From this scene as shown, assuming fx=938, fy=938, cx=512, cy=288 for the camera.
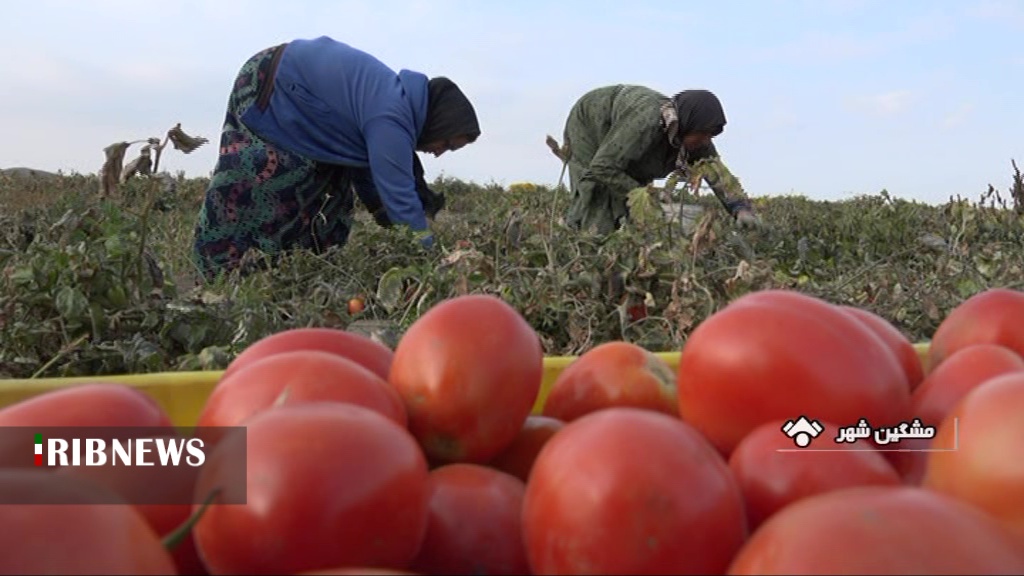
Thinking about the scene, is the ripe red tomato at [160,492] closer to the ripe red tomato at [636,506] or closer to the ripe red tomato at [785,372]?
the ripe red tomato at [636,506]

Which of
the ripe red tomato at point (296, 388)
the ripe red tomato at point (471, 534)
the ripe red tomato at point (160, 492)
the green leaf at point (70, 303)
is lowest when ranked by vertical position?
the green leaf at point (70, 303)

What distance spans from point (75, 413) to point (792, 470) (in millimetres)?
547

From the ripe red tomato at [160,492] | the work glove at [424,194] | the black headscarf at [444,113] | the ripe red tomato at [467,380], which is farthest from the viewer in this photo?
the work glove at [424,194]

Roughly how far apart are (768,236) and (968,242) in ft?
2.87

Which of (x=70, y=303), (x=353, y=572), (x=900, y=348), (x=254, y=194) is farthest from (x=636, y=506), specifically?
(x=254, y=194)

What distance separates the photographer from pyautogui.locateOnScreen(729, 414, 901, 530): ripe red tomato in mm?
631

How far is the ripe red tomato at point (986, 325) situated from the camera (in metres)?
1.00

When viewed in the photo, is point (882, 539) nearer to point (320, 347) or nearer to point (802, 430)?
point (802, 430)

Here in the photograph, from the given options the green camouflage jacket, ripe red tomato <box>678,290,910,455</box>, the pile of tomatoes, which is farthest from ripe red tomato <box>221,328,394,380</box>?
the green camouflage jacket

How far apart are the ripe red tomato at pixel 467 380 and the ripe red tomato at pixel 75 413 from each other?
215 mm

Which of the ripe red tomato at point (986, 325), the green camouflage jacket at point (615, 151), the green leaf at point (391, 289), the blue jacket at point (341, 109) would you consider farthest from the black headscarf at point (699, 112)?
the ripe red tomato at point (986, 325)

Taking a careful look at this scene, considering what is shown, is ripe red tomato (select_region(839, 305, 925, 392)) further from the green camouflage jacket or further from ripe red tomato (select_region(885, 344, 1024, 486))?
the green camouflage jacket

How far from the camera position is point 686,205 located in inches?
158

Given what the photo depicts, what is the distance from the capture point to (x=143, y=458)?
719 mm
